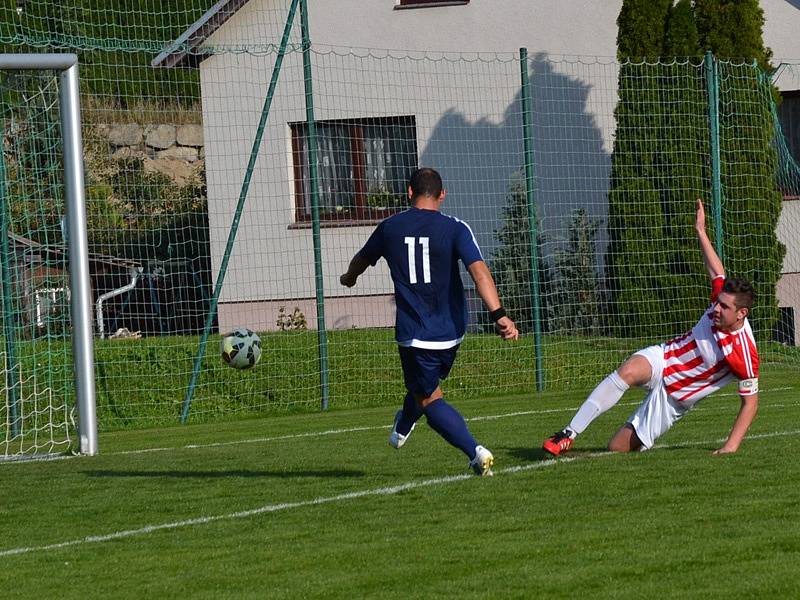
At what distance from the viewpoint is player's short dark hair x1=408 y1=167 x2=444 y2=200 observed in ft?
28.0

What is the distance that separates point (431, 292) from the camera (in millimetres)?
8422

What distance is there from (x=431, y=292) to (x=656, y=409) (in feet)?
6.23

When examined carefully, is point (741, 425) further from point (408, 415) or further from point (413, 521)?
point (413, 521)

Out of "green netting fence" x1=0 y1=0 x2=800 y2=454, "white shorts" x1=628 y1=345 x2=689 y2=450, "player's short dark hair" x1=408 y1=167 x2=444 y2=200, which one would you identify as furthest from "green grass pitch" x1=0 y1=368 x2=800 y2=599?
"green netting fence" x1=0 y1=0 x2=800 y2=454

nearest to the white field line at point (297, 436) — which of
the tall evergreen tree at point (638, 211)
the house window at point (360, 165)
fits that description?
the tall evergreen tree at point (638, 211)

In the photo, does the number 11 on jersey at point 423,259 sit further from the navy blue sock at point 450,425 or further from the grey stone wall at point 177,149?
the grey stone wall at point 177,149

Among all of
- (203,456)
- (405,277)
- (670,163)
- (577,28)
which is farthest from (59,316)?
(577,28)

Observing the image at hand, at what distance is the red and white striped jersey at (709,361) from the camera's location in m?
9.25

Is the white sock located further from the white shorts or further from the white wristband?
the white wristband

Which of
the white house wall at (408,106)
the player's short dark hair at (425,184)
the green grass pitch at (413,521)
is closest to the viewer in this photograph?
the green grass pitch at (413,521)

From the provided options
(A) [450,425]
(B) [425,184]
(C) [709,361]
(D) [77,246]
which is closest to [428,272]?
(B) [425,184]

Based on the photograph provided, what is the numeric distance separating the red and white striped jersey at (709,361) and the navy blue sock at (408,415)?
67.4 inches

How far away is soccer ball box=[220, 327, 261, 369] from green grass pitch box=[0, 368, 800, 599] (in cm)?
74

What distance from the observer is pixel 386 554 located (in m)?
6.38
